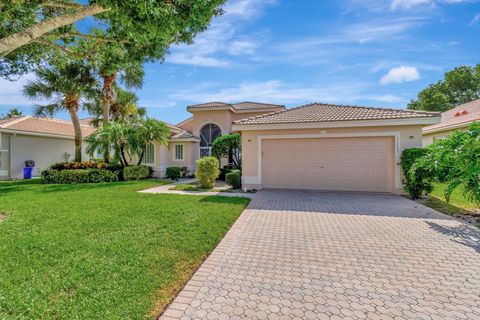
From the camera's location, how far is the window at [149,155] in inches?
768

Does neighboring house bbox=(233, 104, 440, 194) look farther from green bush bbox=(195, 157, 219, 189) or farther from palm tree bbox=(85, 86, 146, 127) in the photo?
palm tree bbox=(85, 86, 146, 127)

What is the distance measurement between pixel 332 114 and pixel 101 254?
11.6 metres

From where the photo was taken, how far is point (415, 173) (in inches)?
367

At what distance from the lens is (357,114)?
11.7 m

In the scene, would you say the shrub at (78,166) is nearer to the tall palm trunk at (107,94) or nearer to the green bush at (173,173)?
the tall palm trunk at (107,94)

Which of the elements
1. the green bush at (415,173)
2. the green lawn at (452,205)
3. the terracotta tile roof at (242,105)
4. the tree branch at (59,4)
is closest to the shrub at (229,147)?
→ the terracotta tile roof at (242,105)

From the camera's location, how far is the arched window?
21438 mm

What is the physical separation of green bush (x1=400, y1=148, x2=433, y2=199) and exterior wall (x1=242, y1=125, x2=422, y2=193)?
58 cm

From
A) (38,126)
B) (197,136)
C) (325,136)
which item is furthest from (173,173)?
(38,126)

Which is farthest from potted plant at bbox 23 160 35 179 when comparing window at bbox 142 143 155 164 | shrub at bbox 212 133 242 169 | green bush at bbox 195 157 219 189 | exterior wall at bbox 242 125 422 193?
exterior wall at bbox 242 125 422 193

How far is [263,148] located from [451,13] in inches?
369

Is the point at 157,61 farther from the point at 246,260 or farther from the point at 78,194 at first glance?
the point at 246,260

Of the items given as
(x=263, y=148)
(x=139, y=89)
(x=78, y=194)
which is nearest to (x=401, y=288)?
(x=263, y=148)

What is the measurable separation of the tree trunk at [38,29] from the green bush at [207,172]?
8.33 meters
